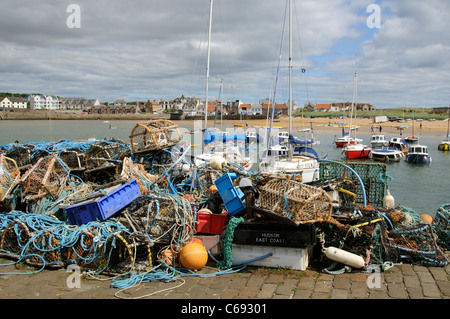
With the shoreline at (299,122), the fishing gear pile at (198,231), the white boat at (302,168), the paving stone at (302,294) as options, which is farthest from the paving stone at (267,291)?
the shoreline at (299,122)

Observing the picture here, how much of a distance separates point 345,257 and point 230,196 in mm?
2214

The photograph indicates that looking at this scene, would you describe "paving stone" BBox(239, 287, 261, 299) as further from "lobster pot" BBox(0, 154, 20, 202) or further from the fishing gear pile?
"lobster pot" BBox(0, 154, 20, 202)

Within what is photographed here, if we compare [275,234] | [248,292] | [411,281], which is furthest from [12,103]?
[411,281]

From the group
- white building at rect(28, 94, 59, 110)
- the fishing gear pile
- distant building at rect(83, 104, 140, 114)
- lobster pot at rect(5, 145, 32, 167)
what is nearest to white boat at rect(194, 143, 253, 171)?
lobster pot at rect(5, 145, 32, 167)

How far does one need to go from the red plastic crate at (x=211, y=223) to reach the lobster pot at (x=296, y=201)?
96 cm

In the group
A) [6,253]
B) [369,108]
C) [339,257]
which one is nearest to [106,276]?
[6,253]

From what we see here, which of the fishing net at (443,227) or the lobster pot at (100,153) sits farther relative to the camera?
the lobster pot at (100,153)

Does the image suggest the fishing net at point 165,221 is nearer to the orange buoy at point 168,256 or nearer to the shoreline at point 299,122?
the orange buoy at point 168,256

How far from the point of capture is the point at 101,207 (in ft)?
20.5

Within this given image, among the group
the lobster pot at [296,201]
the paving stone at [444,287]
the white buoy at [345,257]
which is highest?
the lobster pot at [296,201]

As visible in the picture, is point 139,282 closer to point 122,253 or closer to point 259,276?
point 122,253

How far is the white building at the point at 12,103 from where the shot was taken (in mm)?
129425

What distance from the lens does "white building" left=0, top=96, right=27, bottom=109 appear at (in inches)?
5095

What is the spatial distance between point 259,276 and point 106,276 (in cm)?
244
